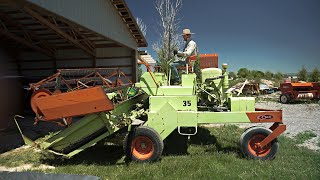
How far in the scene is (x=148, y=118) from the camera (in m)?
6.18

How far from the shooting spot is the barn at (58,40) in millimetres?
9523

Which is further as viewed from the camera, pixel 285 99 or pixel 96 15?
pixel 285 99

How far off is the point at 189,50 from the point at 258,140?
9.04 feet

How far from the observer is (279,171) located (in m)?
5.26

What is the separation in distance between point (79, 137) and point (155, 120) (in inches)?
64.6

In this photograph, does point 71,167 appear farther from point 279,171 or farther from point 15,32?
point 15,32

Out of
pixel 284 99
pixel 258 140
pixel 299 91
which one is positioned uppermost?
pixel 299 91

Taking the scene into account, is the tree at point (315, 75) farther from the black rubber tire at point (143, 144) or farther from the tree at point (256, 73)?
the black rubber tire at point (143, 144)

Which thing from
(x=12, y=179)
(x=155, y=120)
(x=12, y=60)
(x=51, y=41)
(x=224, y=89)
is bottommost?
(x=12, y=179)

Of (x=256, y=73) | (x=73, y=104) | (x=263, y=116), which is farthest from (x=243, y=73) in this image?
(x=73, y=104)

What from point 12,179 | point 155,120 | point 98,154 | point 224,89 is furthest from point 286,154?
point 12,179

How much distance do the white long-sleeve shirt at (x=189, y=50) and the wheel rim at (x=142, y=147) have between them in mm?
2423

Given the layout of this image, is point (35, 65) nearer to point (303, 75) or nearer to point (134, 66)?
point (134, 66)

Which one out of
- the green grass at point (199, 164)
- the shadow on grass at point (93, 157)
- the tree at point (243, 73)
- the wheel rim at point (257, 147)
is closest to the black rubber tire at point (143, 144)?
the green grass at point (199, 164)
